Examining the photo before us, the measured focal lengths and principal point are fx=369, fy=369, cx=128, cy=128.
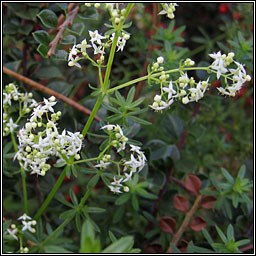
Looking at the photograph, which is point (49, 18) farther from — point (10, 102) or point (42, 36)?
point (10, 102)

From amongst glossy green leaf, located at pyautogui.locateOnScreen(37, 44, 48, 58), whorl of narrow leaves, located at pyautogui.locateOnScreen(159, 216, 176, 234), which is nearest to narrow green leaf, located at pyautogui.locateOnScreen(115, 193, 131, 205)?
whorl of narrow leaves, located at pyautogui.locateOnScreen(159, 216, 176, 234)

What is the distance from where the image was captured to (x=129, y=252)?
3.24ft

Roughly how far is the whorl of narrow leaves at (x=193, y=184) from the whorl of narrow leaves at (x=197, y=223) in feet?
0.35

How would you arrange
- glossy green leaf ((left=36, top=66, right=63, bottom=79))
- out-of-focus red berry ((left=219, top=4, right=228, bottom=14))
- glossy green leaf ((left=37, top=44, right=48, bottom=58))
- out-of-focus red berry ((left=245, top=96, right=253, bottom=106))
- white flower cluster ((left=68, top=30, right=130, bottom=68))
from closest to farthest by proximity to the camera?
white flower cluster ((left=68, top=30, right=130, bottom=68))
glossy green leaf ((left=37, top=44, right=48, bottom=58))
glossy green leaf ((left=36, top=66, right=63, bottom=79))
out-of-focus red berry ((left=219, top=4, right=228, bottom=14))
out-of-focus red berry ((left=245, top=96, right=253, bottom=106))

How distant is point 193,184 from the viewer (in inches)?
55.5

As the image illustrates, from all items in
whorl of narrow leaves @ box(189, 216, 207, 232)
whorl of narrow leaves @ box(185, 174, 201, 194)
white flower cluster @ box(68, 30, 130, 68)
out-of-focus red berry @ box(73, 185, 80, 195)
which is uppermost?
white flower cluster @ box(68, 30, 130, 68)

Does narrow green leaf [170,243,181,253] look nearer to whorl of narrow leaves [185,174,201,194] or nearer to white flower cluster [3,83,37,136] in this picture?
whorl of narrow leaves [185,174,201,194]

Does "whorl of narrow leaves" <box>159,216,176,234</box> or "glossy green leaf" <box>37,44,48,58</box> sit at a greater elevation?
"glossy green leaf" <box>37,44,48,58</box>

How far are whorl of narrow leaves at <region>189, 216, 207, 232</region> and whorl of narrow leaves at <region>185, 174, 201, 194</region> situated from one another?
11 cm

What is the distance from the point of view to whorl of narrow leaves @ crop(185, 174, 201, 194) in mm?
1399

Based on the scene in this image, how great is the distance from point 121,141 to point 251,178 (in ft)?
2.67

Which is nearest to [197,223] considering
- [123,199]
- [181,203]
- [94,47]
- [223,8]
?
[181,203]

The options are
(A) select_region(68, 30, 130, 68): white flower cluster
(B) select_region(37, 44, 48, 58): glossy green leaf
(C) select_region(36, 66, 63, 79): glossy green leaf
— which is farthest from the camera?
(C) select_region(36, 66, 63, 79): glossy green leaf

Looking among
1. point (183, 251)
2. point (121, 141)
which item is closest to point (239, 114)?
point (183, 251)
